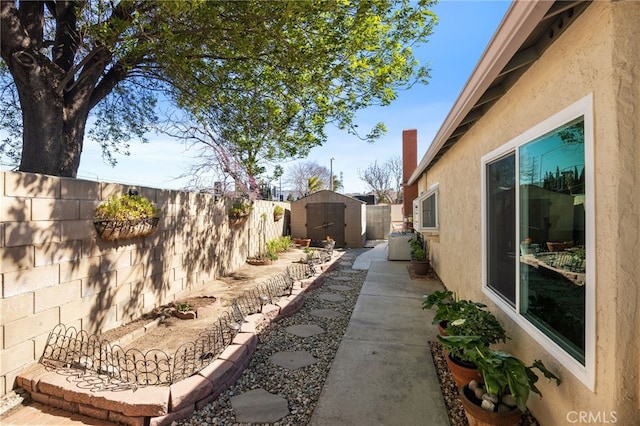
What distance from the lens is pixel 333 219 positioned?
14258mm

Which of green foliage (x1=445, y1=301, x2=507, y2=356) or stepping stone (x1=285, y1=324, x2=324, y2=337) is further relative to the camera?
stepping stone (x1=285, y1=324, x2=324, y2=337)

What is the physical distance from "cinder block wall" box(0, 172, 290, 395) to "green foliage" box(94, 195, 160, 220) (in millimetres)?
102

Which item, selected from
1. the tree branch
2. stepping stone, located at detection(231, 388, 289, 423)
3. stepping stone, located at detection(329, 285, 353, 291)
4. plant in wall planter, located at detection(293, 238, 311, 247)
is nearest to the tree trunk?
the tree branch

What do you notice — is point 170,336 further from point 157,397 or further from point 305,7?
point 305,7

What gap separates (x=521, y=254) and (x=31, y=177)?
187 inches

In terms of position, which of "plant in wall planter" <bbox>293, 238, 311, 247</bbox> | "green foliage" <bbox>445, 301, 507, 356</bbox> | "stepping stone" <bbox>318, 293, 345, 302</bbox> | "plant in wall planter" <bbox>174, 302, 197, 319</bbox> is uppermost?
"green foliage" <bbox>445, 301, 507, 356</bbox>

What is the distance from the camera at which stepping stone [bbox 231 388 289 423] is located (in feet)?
8.27

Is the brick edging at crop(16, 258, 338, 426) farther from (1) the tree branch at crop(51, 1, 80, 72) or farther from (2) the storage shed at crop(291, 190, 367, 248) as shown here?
(2) the storage shed at crop(291, 190, 367, 248)

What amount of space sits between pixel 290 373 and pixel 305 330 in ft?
3.87

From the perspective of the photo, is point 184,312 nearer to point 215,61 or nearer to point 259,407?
point 259,407

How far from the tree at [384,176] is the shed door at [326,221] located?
19.0 metres

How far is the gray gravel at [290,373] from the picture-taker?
2562mm

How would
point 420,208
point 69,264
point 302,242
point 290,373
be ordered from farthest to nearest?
1. point 302,242
2. point 420,208
3. point 69,264
4. point 290,373

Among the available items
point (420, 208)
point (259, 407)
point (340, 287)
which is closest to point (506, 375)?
point (259, 407)
